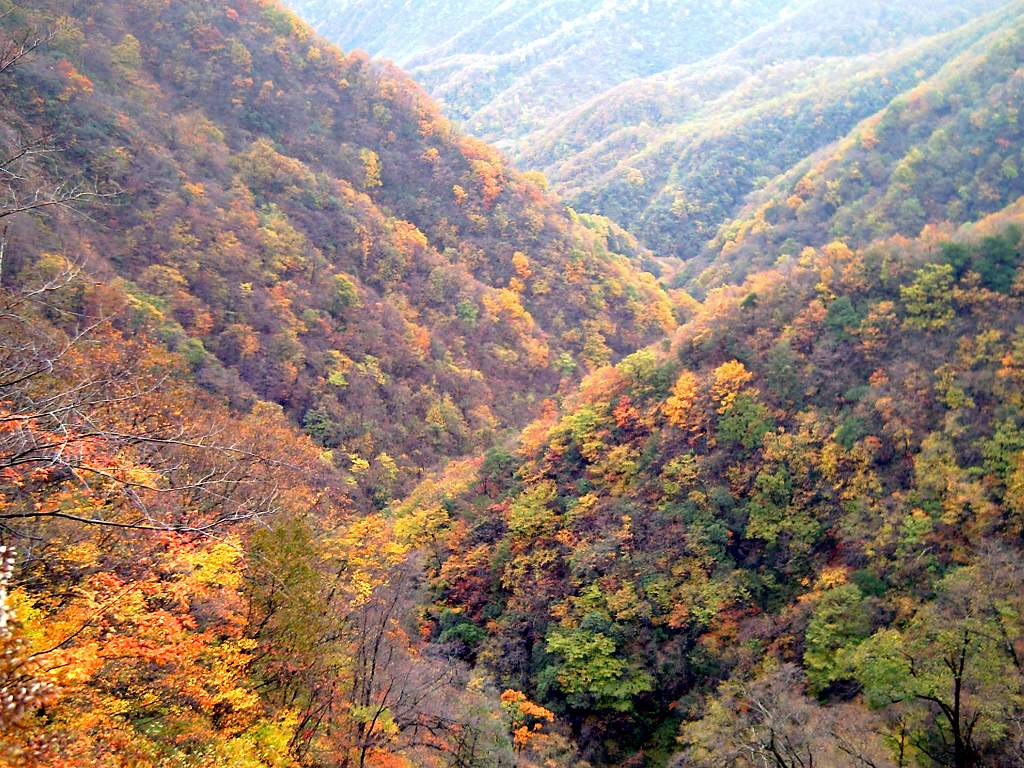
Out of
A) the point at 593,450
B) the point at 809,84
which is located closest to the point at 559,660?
the point at 593,450

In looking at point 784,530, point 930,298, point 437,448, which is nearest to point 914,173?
point 930,298

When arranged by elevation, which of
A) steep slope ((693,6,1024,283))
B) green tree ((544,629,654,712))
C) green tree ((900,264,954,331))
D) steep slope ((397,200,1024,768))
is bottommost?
green tree ((544,629,654,712))

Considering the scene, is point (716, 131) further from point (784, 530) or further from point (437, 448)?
point (784, 530)

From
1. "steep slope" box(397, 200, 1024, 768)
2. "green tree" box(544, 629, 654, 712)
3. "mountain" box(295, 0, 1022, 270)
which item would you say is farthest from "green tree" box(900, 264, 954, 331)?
"mountain" box(295, 0, 1022, 270)

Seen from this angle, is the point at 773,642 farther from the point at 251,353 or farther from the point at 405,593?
the point at 251,353

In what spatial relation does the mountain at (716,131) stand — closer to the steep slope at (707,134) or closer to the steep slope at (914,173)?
the steep slope at (707,134)

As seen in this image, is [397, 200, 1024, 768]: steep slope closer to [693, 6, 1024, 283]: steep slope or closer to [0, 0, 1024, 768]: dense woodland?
[0, 0, 1024, 768]: dense woodland
